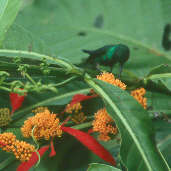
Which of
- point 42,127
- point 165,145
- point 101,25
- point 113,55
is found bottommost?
point 165,145

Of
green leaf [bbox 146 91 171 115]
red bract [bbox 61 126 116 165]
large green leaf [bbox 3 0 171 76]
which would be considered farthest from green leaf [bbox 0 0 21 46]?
large green leaf [bbox 3 0 171 76]

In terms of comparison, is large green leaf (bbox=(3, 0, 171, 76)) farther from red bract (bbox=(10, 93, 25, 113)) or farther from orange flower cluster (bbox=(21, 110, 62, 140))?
orange flower cluster (bbox=(21, 110, 62, 140))

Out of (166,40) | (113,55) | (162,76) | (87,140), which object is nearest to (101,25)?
(166,40)

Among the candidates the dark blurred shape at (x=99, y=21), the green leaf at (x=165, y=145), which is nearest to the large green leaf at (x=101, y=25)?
the dark blurred shape at (x=99, y=21)

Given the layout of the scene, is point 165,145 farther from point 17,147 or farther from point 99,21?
point 99,21

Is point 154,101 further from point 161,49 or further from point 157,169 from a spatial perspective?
point 161,49

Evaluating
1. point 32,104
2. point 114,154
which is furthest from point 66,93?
point 114,154

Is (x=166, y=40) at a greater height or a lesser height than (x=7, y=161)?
greater

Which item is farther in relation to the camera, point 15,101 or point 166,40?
point 166,40

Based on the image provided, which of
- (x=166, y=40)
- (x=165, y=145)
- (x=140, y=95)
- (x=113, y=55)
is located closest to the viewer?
(x=140, y=95)
